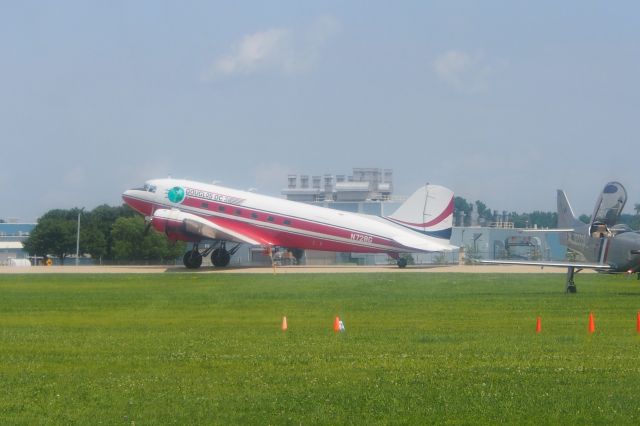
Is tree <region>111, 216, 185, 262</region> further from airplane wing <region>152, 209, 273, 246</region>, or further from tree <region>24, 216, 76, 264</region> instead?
airplane wing <region>152, 209, 273, 246</region>

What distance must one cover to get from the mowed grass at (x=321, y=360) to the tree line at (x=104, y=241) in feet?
216

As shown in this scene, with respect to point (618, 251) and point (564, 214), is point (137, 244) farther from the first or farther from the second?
point (618, 251)

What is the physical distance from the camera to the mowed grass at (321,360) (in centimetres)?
1301

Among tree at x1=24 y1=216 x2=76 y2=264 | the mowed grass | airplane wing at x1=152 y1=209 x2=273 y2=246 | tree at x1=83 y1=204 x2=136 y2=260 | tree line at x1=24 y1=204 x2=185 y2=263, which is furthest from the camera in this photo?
tree at x1=24 y1=216 x2=76 y2=264

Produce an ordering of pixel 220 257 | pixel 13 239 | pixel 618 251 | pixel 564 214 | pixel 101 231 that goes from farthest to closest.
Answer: pixel 13 239
pixel 101 231
pixel 220 257
pixel 564 214
pixel 618 251

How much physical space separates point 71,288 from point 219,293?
7764 millimetres

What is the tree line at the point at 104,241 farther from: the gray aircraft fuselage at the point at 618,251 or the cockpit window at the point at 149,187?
the gray aircraft fuselage at the point at 618,251

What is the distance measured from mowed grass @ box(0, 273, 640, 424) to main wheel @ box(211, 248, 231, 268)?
1046 inches

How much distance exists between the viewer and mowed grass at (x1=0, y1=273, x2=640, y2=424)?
1301 centimetres

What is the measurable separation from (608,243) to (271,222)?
2737 centimetres

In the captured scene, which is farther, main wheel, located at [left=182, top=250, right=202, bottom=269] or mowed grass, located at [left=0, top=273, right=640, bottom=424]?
main wheel, located at [left=182, top=250, right=202, bottom=269]

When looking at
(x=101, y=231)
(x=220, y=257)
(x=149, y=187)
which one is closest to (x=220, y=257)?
(x=220, y=257)

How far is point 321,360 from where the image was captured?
57.2 feet

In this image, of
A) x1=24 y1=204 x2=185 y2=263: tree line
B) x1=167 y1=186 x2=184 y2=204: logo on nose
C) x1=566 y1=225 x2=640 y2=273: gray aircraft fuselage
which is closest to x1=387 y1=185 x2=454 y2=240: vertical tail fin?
x1=167 y1=186 x2=184 y2=204: logo on nose
